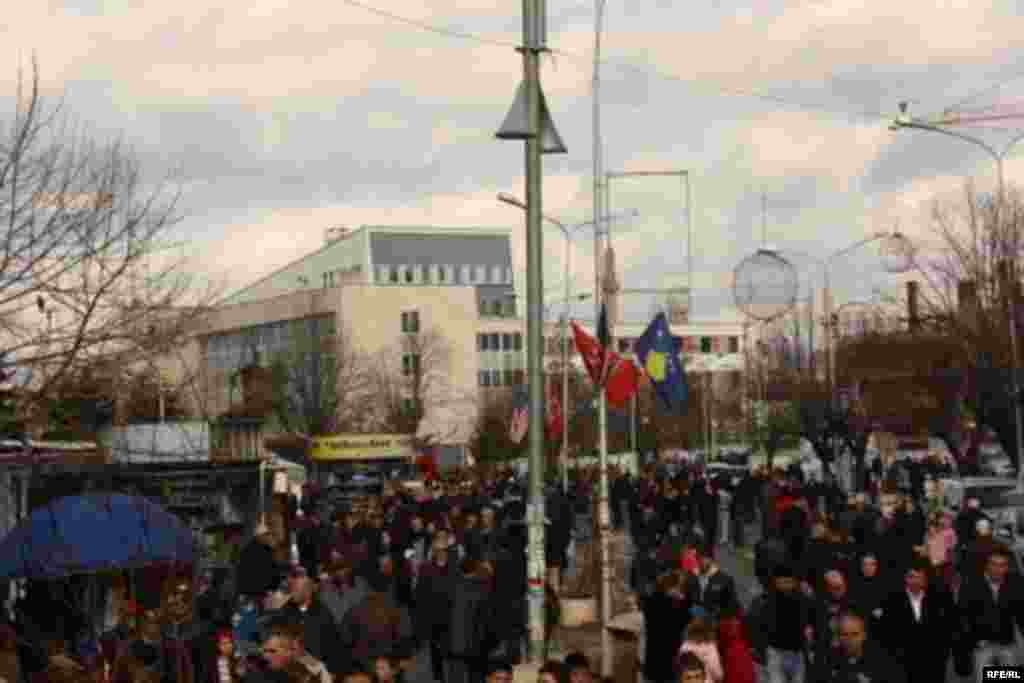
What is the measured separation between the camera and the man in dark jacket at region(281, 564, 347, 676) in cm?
1522

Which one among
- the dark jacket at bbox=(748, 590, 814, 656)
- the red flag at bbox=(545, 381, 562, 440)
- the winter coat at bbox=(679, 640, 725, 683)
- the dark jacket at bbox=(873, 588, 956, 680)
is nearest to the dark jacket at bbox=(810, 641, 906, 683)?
the winter coat at bbox=(679, 640, 725, 683)

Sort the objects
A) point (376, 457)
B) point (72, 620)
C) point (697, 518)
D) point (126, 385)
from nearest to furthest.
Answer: point (72, 620)
point (126, 385)
point (697, 518)
point (376, 457)

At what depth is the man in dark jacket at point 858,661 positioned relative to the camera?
12.2 metres

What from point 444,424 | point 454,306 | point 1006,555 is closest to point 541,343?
point 1006,555

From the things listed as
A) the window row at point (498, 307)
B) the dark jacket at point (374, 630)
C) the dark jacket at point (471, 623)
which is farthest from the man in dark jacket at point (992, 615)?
the window row at point (498, 307)

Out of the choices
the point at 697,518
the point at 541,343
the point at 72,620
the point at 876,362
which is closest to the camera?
the point at 72,620

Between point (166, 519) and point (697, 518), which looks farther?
point (697, 518)

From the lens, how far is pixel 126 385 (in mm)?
13969

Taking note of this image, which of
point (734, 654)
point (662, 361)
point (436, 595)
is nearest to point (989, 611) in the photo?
point (734, 654)

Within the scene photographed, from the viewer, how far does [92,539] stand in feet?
38.5

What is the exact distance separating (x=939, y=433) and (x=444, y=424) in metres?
57.0

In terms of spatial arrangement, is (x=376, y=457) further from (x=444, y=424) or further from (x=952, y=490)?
(x=444, y=424)

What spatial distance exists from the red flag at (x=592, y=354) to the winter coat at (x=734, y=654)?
10504 mm

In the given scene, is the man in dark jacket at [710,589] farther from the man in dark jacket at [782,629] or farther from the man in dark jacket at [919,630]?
the man in dark jacket at [919,630]
